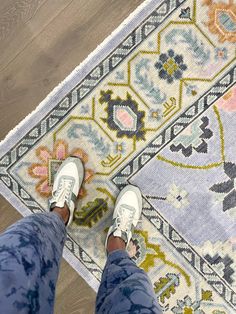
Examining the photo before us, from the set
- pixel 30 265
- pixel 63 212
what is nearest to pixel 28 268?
pixel 30 265

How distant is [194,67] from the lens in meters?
1.20

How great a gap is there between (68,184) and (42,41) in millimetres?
440

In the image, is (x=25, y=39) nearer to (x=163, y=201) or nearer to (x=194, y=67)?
(x=194, y=67)

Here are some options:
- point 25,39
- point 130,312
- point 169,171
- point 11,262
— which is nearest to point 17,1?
point 25,39

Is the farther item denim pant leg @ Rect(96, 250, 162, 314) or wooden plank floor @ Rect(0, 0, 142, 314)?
wooden plank floor @ Rect(0, 0, 142, 314)

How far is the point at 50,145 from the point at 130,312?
643mm

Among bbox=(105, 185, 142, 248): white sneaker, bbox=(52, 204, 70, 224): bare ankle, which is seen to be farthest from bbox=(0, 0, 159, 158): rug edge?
bbox=(105, 185, 142, 248): white sneaker

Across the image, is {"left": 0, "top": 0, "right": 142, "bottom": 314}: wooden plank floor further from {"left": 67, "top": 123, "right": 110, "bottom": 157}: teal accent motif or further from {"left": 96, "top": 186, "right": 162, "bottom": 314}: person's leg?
{"left": 96, "top": 186, "right": 162, "bottom": 314}: person's leg

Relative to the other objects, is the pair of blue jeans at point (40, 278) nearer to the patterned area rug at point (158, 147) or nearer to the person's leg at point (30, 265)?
the person's leg at point (30, 265)

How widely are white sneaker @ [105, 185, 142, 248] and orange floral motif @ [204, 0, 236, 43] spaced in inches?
20.6

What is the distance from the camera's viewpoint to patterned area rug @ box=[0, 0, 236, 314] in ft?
3.92

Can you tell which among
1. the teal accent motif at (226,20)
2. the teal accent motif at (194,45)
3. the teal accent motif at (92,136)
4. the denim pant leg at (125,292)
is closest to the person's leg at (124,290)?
the denim pant leg at (125,292)

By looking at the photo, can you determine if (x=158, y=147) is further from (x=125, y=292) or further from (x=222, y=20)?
(x=125, y=292)

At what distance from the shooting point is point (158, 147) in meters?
1.22
